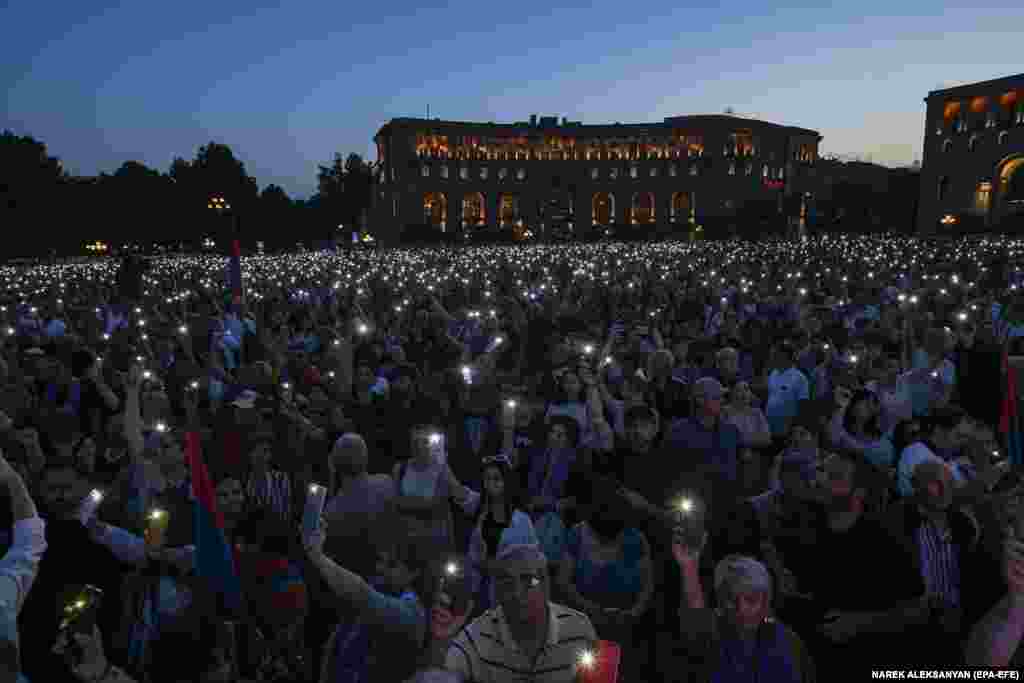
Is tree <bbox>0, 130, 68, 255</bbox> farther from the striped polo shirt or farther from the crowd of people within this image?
the striped polo shirt

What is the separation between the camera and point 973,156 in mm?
66188

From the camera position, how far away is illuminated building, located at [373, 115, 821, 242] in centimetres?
10400

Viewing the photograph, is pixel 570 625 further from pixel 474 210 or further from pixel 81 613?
pixel 474 210

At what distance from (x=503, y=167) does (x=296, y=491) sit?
105 metres

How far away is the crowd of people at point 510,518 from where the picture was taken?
282cm

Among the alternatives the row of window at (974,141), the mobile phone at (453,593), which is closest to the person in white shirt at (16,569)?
the mobile phone at (453,593)

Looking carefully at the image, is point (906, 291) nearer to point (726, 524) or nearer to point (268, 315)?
point (726, 524)

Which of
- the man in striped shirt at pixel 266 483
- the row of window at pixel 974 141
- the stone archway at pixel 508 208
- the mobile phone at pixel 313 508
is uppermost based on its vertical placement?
the row of window at pixel 974 141

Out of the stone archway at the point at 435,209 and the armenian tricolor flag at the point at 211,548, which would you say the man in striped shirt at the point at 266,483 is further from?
the stone archway at the point at 435,209

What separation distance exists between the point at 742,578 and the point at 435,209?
10533cm

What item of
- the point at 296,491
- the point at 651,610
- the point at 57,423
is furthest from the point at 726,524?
the point at 57,423

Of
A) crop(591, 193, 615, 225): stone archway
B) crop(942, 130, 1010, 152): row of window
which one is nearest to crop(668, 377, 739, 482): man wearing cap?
crop(942, 130, 1010, 152): row of window

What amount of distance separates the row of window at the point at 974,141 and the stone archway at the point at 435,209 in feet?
211

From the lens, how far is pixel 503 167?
10606 cm
